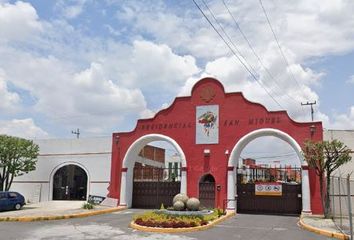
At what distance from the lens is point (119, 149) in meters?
31.5

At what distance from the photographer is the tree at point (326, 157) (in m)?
22.6

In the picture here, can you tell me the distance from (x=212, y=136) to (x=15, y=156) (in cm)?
1476

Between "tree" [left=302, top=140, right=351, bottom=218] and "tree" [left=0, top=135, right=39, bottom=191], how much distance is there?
20222mm

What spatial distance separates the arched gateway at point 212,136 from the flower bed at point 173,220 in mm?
6493

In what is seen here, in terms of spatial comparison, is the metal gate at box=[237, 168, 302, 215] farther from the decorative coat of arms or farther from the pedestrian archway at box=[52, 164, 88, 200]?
the pedestrian archway at box=[52, 164, 88, 200]

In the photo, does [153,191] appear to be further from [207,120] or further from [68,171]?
[68,171]

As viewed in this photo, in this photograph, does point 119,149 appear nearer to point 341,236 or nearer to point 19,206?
point 19,206

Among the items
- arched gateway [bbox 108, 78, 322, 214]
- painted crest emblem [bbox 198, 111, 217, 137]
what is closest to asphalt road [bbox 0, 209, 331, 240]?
arched gateway [bbox 108, 78, 322, 214]

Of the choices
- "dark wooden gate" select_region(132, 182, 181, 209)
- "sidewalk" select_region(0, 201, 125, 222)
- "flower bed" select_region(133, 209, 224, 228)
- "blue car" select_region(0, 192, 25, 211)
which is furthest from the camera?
"dark wooden gate" select_region(132, 182, 181, 209)

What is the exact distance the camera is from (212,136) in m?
28.6

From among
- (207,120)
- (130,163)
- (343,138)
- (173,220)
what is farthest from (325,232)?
(130,163)

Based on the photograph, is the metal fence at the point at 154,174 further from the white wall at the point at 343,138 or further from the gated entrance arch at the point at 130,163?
the white wall at the point at 343,138

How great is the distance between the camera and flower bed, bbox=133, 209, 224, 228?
18672 millimetres

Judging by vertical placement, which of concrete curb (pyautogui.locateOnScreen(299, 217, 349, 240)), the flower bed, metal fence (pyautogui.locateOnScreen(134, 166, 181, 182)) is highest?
metal fence (pyautogui.locateOnScreen(134, 166, 181, 182))
